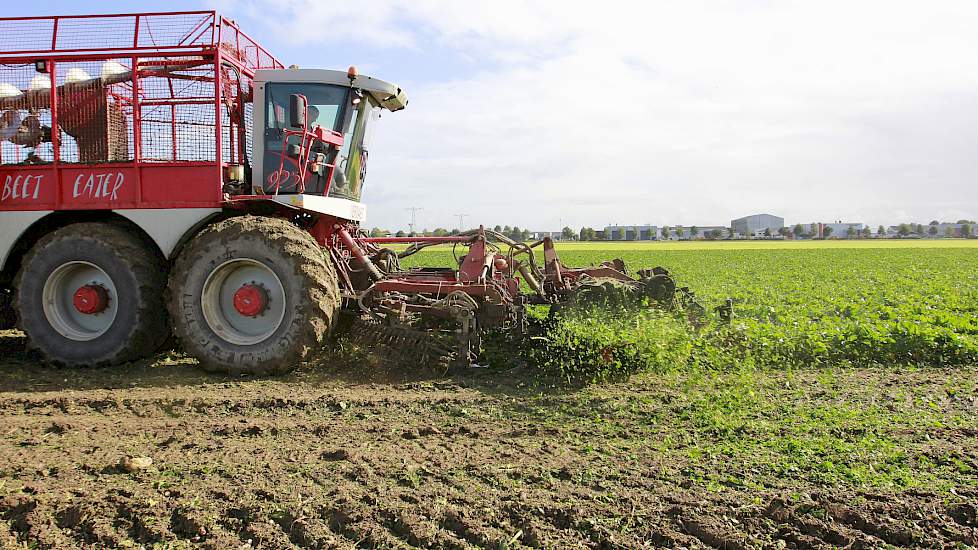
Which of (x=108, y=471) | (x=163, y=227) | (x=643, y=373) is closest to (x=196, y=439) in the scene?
(x=108, y=471)

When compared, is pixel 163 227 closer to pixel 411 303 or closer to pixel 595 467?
pixel 411 303

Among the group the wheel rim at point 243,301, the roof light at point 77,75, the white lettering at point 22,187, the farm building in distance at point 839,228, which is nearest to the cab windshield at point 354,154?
the wheel rim at point 243,301

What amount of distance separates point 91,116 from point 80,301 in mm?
2004

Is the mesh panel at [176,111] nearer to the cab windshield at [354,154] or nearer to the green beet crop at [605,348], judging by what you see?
the cab windshield at [354,154]

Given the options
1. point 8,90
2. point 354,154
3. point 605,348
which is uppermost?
point 8,90

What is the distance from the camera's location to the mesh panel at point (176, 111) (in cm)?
697

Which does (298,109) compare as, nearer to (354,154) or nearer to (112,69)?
(354,154)

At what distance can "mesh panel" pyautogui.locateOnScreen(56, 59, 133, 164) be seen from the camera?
709cm

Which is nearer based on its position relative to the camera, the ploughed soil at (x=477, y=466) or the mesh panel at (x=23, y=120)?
the ploughed soil at (x=477, y=466)

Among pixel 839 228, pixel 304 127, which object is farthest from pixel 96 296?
pixel 839 228

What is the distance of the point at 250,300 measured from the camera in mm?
6684

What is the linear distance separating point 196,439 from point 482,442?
2.03m

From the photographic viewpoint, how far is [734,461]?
422cm

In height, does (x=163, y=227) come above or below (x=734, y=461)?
above
